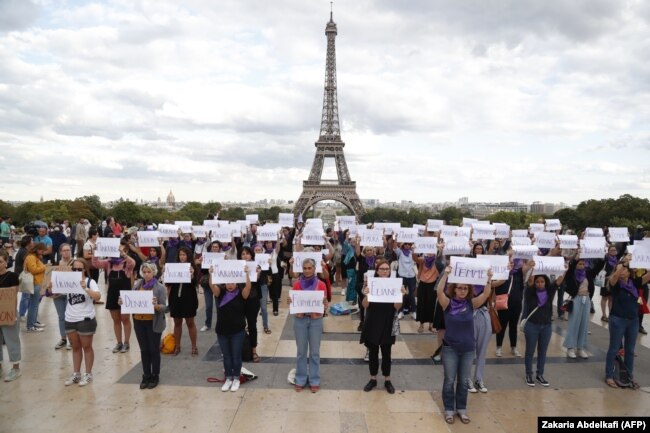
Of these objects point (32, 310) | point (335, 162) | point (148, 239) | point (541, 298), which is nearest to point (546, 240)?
point (541, 298)

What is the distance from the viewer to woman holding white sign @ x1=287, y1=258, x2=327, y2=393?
5.93 metres

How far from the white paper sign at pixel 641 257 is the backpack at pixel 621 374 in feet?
4.62

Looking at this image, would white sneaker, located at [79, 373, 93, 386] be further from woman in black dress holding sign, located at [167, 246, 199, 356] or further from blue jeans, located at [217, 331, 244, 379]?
blue jeans, located at [217, 331, 244, 379]

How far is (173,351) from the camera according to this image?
729cm

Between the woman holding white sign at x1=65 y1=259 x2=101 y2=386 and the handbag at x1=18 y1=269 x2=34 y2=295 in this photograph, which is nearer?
the woman holding white sign at x1=65 y1=259 x2=101 y2=386

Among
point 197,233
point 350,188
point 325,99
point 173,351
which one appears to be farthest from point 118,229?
point 325,99

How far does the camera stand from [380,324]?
5.71 m

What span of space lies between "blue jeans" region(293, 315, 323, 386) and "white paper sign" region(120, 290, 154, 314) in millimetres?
2122

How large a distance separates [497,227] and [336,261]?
511 cm

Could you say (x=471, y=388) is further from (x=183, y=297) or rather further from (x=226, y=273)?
(x=183, y=297)

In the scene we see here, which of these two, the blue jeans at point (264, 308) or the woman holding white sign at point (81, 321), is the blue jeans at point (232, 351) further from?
the blue jeans at point (264, 308)

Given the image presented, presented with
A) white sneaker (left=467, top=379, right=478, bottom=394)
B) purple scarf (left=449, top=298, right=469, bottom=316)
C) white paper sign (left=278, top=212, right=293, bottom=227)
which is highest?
white paper sign (left=278, top=212, right=293, bottom=227)

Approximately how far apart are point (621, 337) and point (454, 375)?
3.00 meters

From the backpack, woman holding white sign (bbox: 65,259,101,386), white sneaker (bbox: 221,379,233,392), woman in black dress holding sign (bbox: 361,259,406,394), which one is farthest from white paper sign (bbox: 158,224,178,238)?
the backpack
